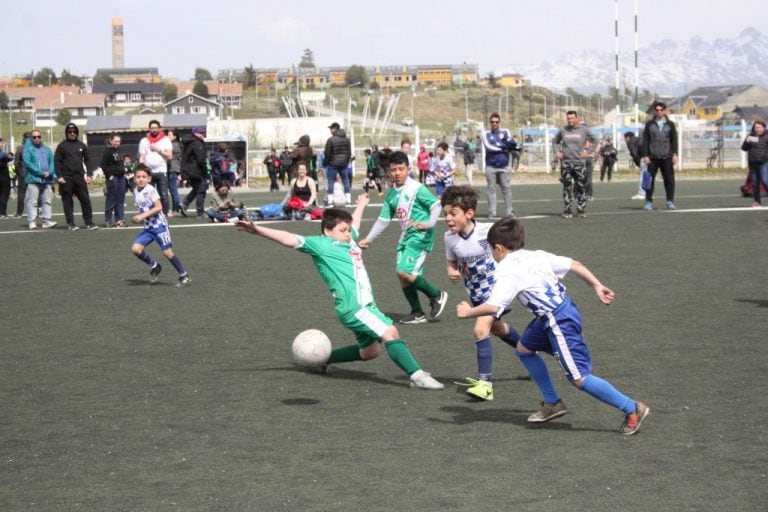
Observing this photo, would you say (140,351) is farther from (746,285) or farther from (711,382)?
(746,285)

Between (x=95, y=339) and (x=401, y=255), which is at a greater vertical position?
(x=401, y=255)

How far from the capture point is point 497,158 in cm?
2217

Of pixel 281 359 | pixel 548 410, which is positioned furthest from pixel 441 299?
pixel 548 410

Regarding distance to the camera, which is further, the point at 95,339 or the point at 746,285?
the point at 746,285

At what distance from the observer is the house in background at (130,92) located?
189 m

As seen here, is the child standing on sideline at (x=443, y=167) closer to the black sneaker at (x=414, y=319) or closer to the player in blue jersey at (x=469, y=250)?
the black sneaker at (x=414, y=319)

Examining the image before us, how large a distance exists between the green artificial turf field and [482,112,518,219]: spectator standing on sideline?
739 cm

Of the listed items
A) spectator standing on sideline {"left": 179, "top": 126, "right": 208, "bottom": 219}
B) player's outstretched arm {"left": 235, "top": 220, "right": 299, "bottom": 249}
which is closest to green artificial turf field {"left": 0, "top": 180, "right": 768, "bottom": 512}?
player's outstretched arm {"left": 235, "top": 220, "right": 299, "bottom": 249}

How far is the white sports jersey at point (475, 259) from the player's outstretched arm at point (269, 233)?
1238 mm

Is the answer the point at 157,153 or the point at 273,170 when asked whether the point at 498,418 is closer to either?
the point at 157,153

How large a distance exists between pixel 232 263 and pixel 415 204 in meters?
→ 5.67

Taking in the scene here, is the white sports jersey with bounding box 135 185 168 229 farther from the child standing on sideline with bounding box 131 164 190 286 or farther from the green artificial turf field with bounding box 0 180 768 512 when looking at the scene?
the green artificial turf field with bounding box 0 180 768 512

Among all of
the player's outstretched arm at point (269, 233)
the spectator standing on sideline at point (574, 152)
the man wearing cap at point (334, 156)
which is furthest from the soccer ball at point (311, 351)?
the man wearing cap at point (334, 156)

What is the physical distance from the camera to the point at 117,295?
1345 cm
